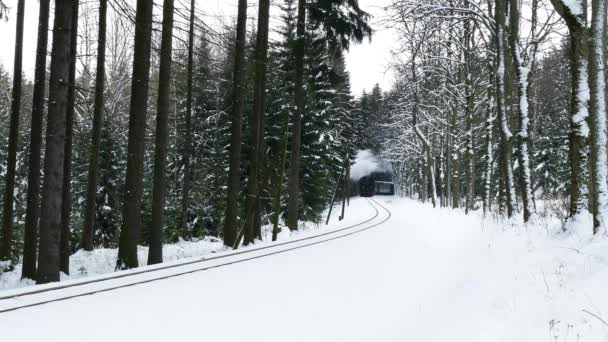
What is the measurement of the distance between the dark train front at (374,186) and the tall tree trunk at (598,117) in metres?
60.3

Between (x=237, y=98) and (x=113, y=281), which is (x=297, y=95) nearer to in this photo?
(x=237, y=98)

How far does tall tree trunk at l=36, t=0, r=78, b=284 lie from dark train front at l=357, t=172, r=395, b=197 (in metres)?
61.4

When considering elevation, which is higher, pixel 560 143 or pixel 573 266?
pixel 560 143

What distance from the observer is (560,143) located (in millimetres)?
43000

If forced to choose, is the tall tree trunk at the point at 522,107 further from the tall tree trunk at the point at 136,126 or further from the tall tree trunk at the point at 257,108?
the tall tree trunk at the point at 136,126

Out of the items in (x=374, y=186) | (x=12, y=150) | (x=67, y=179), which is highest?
(x=12, y=150)

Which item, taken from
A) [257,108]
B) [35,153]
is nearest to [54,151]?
[35,153]

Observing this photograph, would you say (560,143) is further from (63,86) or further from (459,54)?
(63,86)

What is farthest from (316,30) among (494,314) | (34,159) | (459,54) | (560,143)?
(560,143)

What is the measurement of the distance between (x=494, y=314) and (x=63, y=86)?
7941mm

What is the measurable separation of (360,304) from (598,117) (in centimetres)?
527

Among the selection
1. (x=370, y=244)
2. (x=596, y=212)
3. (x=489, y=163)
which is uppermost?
(x=489, y=163)

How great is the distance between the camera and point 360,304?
553cm

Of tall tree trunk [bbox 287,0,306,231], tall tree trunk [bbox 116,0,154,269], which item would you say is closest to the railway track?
tall tree trunk [bbox 116,0,154,269]
